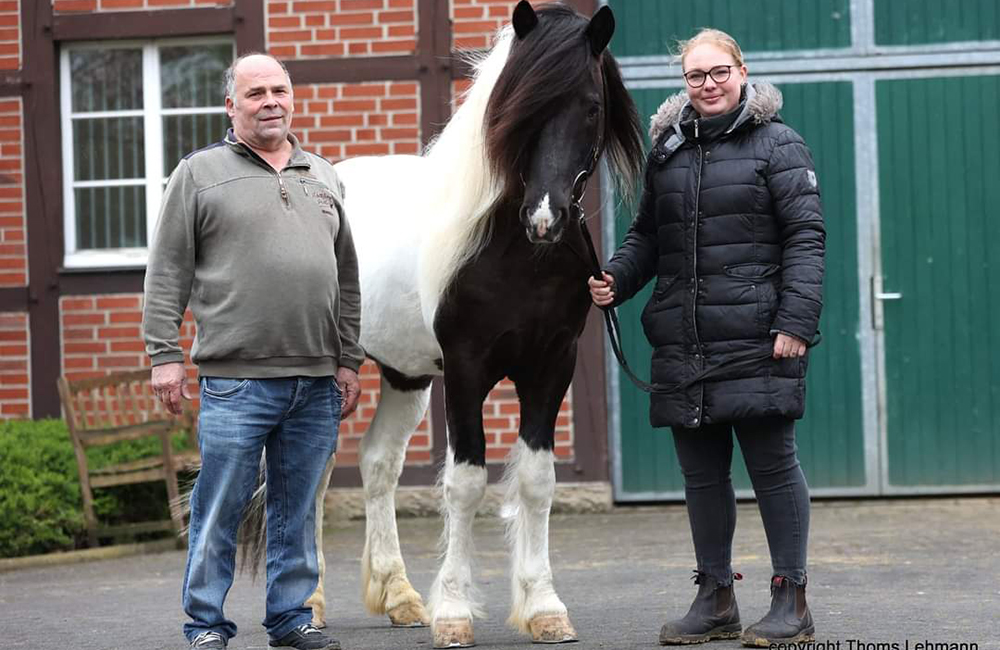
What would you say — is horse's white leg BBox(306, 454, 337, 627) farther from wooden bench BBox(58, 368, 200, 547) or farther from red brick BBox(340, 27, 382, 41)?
red brick BBox(340, 27, 382, 41)

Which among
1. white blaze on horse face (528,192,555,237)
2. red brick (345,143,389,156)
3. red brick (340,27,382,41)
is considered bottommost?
white blaze on horse face (528,192,555,237)

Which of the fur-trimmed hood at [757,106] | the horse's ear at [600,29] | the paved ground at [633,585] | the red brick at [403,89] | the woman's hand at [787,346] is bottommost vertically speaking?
the paved ground at [633,585]

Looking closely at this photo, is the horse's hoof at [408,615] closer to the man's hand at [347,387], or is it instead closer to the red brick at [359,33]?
the man's hand at [347,387]

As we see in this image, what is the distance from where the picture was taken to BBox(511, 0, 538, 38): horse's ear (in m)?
4.50

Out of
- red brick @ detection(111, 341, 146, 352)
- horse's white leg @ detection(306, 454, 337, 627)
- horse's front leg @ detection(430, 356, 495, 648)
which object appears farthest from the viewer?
red brick @ detection(111, 341, 146, 352)

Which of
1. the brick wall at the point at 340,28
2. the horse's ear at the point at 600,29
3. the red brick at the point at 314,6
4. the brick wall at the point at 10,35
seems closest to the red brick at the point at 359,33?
the brick wall at the point at 340,28

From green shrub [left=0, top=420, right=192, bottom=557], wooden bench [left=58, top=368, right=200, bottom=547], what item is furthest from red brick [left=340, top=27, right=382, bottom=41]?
green shrub [left=0, top=420, right=192, bottom=557]

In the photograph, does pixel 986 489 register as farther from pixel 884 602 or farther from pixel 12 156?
pixel 12 156

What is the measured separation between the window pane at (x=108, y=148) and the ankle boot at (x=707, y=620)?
219 inches

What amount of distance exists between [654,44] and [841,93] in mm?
1137

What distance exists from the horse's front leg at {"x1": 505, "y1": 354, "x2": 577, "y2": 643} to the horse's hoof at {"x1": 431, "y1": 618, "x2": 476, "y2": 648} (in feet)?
0.59

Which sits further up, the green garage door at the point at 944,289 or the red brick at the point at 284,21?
the red brick at the point at 284,21

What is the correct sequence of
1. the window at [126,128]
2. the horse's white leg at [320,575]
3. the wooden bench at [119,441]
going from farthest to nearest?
the window at [126,128]
the wooden bench at [119,441]
the horse's white leg at [320,575]

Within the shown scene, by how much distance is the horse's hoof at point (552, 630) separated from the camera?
190 inches
